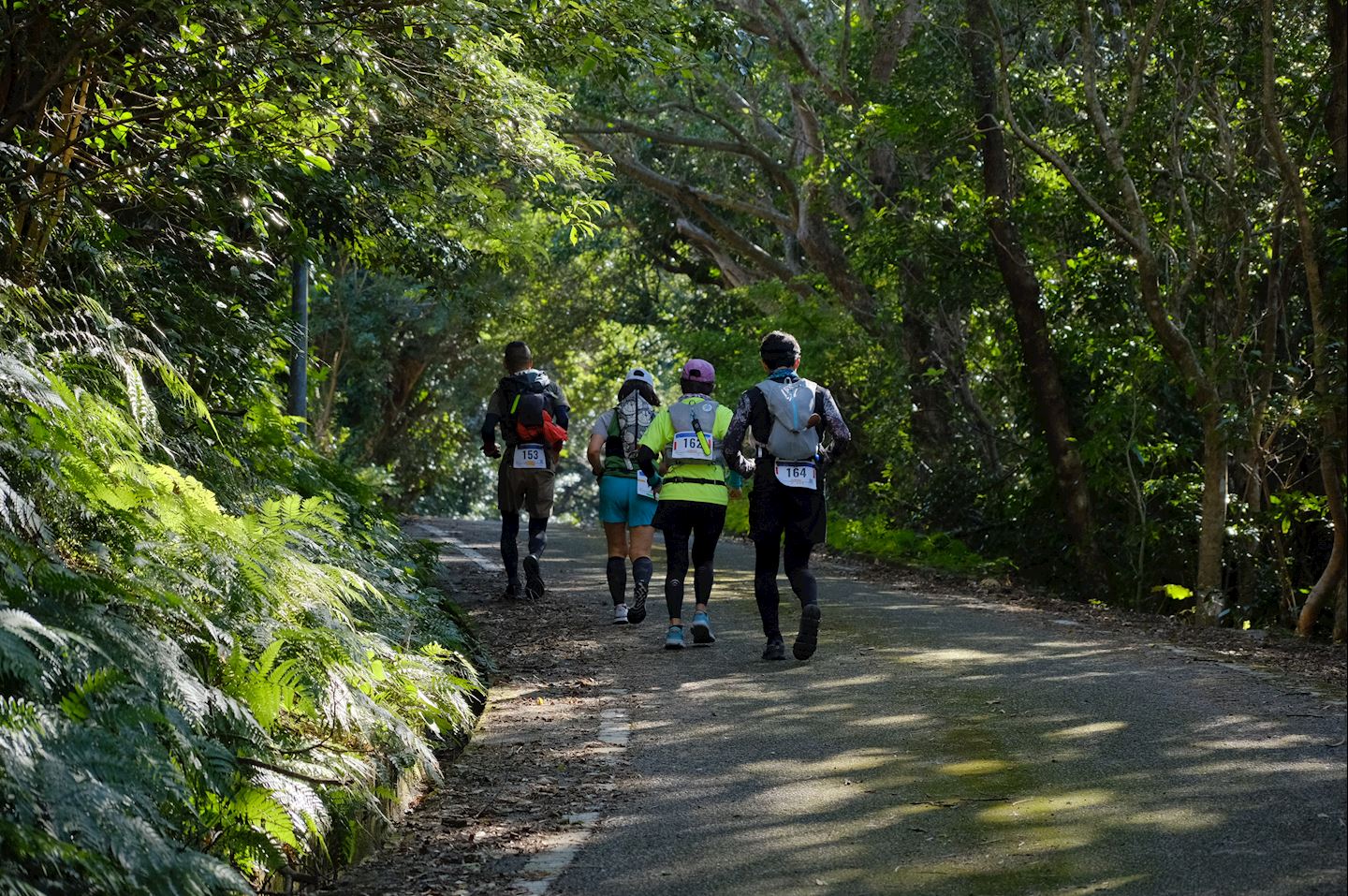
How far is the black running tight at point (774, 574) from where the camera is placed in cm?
1051

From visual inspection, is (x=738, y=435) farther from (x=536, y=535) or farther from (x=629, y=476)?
(x=536, y=535)

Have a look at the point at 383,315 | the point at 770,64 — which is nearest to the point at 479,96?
the point at 770,64

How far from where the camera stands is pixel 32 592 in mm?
5289

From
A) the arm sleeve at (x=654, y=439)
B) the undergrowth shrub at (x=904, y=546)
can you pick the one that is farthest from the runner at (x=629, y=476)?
the undergrowth shrub at (x=904, y=546)

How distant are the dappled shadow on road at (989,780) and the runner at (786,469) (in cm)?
45

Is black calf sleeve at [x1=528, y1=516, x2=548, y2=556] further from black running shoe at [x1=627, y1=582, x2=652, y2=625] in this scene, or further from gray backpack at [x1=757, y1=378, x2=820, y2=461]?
gray backpack at [x1=757, y1=378, x2=820, y2=461]

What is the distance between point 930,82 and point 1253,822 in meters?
14.4

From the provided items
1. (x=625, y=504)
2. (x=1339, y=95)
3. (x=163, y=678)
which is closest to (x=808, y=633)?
(x=625, y=504)

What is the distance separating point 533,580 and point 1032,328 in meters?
7.47

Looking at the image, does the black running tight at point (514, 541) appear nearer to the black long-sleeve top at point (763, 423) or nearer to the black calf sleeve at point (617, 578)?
the black calf sleeve at point (617, 578)

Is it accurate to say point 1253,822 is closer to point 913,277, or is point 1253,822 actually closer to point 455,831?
point 455,831

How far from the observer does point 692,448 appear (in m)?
11.0

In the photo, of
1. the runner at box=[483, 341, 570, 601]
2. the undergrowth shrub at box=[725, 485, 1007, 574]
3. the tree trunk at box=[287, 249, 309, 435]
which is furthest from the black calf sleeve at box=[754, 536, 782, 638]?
the undergrowth shrub at box=[725, 485, 1007, 574]

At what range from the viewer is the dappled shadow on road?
18.1ft
